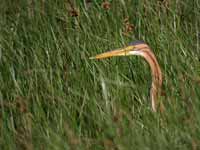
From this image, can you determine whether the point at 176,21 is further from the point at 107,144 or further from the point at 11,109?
the point at 107,144

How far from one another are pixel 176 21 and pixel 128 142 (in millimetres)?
2289

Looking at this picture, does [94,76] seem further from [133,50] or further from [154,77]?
[154,77]

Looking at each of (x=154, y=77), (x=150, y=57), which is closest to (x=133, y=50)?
(x=150, y=57)

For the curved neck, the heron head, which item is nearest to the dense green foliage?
the curved neck

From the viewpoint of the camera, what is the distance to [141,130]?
3.98 m

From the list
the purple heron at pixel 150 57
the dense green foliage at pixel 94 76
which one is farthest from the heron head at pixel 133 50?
the dense green foliage at pixel 94 76

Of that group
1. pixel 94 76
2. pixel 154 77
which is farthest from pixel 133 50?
pixel 94 76

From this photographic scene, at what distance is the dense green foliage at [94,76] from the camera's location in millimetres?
3920

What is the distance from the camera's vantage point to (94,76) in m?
4.96

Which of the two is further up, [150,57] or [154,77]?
[150,57]

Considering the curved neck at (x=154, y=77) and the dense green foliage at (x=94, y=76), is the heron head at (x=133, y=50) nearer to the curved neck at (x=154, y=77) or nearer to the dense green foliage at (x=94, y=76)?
the curved neck at (x=154, y=77)

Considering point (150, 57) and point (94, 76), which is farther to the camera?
point (94, 76)

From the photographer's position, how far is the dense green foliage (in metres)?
3.92

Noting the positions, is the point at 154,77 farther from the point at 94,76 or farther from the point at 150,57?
the point at 94,76
